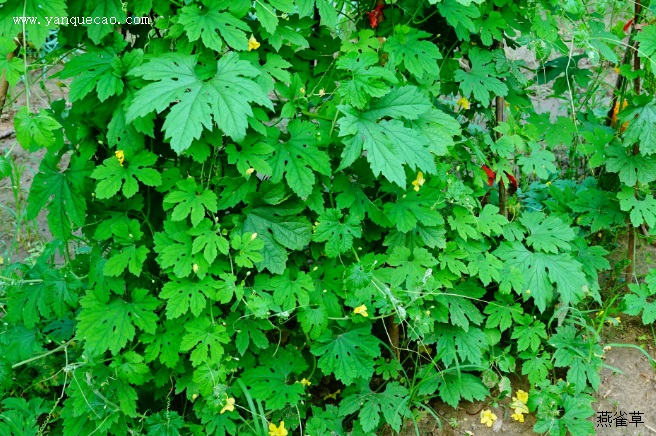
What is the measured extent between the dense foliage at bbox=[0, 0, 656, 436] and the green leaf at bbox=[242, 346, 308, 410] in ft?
0.04

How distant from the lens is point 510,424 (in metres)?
3.12

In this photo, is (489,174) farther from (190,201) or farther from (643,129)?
(190,201)

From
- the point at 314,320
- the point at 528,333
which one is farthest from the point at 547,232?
the point at 314,320

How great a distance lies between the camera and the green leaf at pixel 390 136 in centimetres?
247

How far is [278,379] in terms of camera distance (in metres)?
2.87

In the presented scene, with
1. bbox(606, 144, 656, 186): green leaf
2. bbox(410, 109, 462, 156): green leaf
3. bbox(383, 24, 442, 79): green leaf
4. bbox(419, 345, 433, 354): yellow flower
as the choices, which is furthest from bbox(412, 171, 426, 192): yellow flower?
bbox(606, 144, 656, 186): green leaf

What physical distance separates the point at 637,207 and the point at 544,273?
572 mm

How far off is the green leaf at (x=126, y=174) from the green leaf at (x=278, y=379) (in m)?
0.88

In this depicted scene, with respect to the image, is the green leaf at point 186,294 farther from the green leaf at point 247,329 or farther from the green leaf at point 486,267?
the green leaf at point 486,267

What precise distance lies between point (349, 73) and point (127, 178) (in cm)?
91

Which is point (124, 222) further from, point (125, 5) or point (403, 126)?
point (403, 126)

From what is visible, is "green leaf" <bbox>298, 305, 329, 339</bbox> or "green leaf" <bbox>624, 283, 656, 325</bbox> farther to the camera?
"green leaf" <bbox>624, 283, 656, 325</bbox>

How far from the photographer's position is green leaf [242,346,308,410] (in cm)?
280

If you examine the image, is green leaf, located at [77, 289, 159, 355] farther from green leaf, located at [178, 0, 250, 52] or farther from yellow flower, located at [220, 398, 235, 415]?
green leaf, located at [178, 0, 250, 52]
